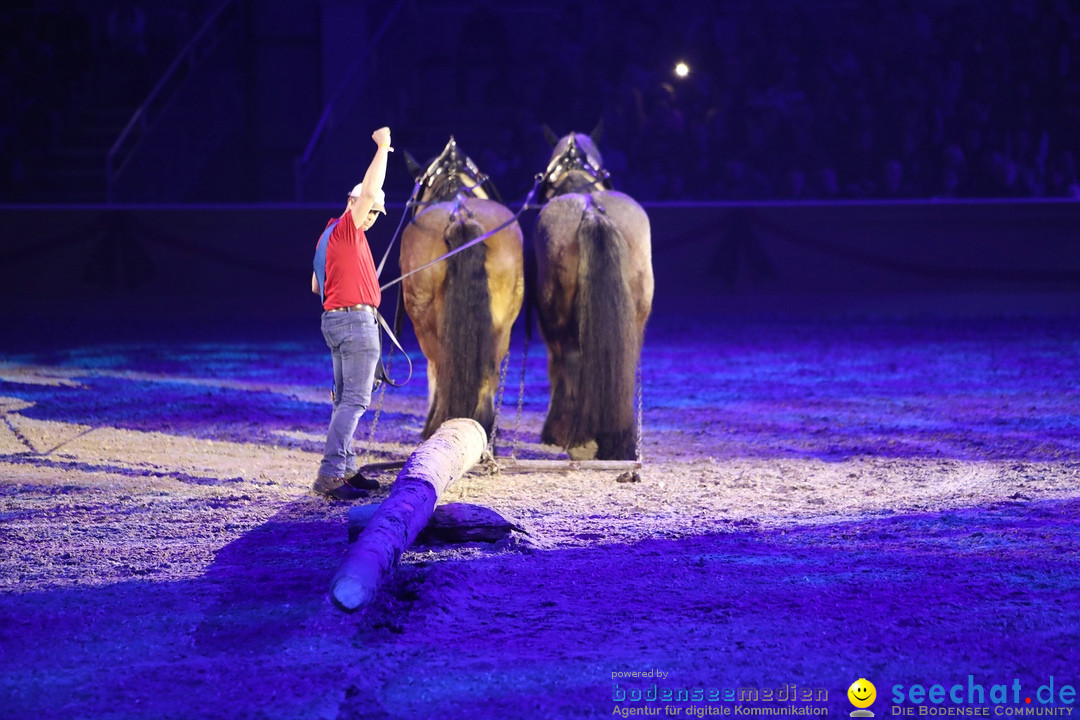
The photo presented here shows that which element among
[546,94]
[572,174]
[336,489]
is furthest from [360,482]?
[546,94]

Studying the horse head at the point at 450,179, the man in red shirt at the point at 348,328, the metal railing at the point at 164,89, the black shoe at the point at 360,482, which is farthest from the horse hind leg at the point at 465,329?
the metal railing at the point at 164,89

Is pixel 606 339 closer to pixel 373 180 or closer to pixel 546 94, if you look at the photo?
pixel 373 180

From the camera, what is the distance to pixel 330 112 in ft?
49.2

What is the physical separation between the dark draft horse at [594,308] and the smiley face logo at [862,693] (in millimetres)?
2973

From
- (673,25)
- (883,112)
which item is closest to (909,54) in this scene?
(883,112)

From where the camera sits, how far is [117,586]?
12.9ft

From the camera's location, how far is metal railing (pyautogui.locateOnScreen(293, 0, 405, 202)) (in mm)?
14156

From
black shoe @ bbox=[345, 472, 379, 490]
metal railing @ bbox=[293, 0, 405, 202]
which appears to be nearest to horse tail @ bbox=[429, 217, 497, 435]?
black shoe @ bbox=[345, 472, 379, 490]

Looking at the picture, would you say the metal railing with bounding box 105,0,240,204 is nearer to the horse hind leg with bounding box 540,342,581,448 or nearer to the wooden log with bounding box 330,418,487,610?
the horse hind leg with bounding box 540,342,581,448

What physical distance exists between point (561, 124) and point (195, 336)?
611cm

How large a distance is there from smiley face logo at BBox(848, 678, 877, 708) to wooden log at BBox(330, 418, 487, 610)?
1.51m

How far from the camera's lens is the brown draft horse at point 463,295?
594 centimetres

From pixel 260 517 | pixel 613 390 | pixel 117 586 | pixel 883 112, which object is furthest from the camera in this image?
pixel 883 112

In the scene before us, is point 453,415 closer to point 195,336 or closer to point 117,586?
point 117,586
